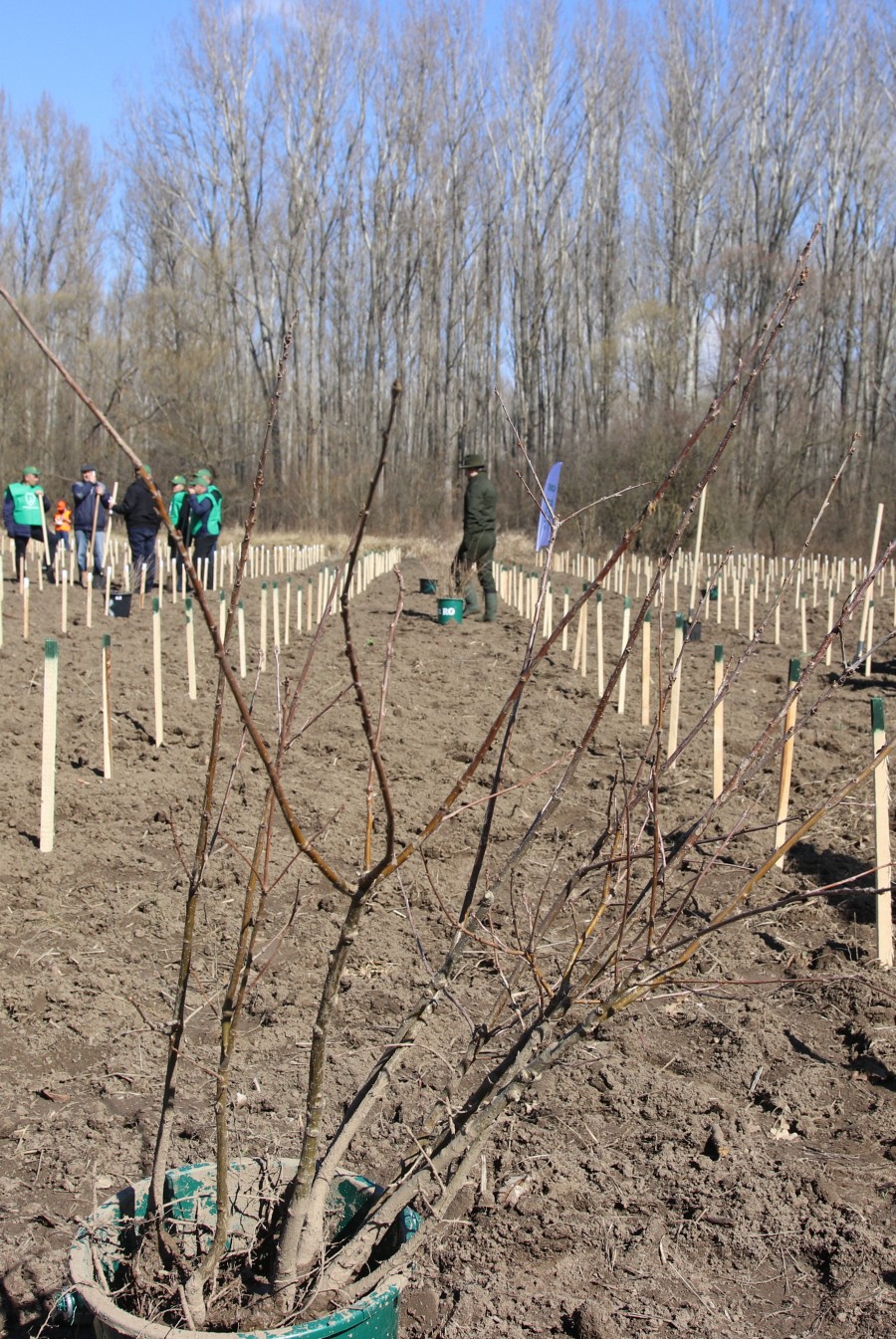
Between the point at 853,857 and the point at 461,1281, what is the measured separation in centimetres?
289

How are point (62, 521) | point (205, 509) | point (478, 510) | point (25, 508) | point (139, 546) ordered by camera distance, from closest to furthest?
1. point (478, 510)
2. point (205, 509)
3. point (139, 546)
4. point (25, 508)
5. point (62, 521)

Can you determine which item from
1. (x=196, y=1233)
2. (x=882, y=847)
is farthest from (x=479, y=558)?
(x=196, y=1233)

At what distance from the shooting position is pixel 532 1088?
2600 millimetres

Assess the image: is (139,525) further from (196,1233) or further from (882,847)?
(196,1233)

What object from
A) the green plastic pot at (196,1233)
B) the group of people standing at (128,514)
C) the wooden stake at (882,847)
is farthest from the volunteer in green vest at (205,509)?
the green plastic pot at (196,1233)

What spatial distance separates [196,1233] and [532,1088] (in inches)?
36.4

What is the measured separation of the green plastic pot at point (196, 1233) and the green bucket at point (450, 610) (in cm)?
931

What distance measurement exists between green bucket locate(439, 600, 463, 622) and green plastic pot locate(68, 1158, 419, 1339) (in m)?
9.31

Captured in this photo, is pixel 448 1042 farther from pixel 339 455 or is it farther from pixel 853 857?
pixel 339 455

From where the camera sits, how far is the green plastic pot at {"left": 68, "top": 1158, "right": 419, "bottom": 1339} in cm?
162

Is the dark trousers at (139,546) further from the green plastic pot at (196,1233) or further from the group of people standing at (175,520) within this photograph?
the green plastic pot at (196,1233)

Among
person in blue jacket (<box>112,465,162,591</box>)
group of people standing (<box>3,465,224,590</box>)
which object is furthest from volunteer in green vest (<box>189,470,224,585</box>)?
person in blue jacket (<box>112,465,162,591</box>)

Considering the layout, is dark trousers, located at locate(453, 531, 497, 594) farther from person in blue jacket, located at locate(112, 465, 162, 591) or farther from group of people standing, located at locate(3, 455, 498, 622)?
person in blue jacket, located at locate(112, 465, 162, 591)

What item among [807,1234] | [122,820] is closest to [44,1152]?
[807,1234]
